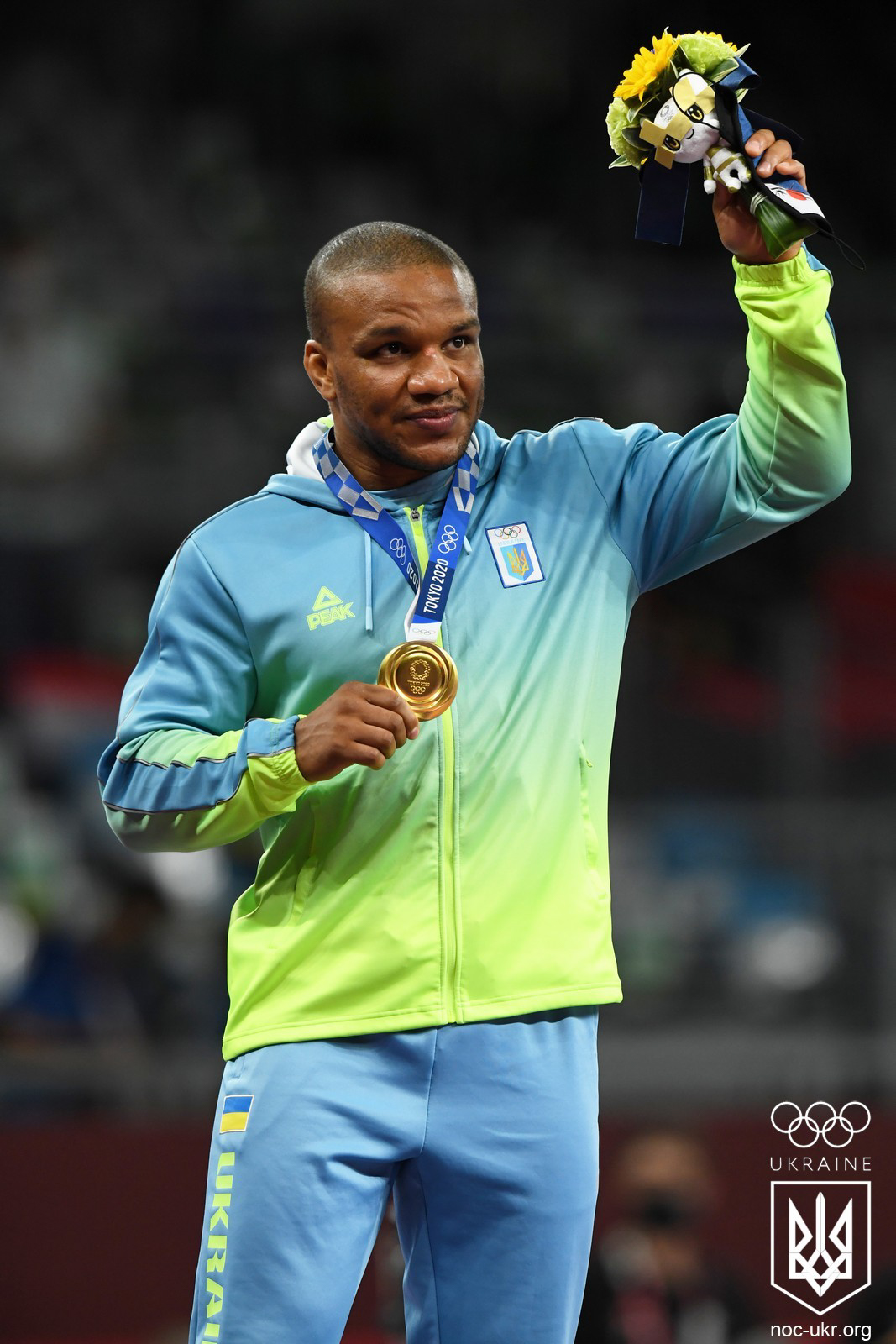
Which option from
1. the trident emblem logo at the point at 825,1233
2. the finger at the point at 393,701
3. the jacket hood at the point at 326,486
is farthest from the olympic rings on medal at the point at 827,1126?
the finger at the point at 393,701

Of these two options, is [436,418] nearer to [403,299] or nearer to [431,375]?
[431,375]

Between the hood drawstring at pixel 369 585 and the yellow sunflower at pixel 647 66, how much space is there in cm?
72

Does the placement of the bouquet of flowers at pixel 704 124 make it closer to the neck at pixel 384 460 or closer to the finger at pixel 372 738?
the neck at pixel 384 460

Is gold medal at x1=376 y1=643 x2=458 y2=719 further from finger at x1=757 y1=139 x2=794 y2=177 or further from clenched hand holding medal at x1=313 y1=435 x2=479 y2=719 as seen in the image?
finger at x1=757 y1=139 x2=794 y2=177

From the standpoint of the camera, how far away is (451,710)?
2.41 meters

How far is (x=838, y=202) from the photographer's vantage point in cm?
931

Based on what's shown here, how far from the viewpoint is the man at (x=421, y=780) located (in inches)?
90.7

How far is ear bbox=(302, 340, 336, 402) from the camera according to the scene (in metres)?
2.58

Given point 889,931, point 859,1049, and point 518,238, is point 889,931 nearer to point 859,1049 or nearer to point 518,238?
point 859,1049

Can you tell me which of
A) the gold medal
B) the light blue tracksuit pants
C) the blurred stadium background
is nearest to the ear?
the gold medal

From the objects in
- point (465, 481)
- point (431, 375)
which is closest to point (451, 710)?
point (465, 481)

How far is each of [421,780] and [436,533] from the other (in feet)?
1.20

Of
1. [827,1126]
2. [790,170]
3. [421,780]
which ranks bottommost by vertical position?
[827,1126]

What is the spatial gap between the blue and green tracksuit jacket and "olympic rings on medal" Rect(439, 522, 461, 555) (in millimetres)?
48
